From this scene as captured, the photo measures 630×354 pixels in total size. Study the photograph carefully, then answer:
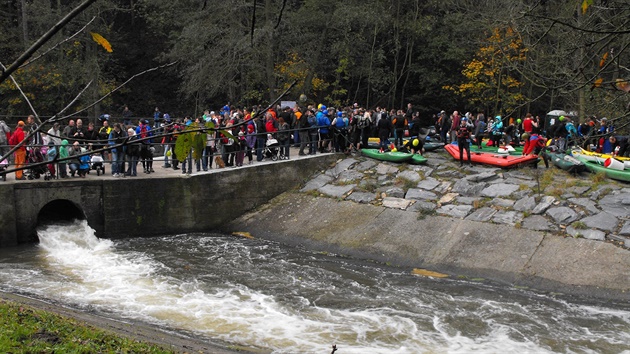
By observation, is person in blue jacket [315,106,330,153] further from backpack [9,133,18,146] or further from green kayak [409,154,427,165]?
backpack [9,133,18,146]

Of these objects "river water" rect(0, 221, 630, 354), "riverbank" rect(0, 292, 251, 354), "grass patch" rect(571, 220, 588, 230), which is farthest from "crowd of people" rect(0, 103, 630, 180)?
A: "riverbank" rect(0, 292, 251, 354)

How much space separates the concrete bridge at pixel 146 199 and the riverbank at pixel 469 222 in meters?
0.71

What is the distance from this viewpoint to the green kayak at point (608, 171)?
1892cm

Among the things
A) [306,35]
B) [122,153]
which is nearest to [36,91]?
[306,35]

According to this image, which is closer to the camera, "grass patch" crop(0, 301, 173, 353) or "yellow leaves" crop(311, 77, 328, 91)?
"grass patch" crop(0, 301, 173, 353)

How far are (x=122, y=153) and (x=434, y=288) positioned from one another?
10791 mm

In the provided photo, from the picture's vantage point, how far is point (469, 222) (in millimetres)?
18062

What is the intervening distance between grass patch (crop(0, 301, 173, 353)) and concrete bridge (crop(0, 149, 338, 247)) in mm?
9057

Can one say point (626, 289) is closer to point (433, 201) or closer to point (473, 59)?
point (433, 201)

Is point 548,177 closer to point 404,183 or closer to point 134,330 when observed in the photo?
point 404,183

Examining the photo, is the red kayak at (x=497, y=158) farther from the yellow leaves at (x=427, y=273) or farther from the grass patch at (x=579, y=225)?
the yellow leaves at (x=427, y=273)

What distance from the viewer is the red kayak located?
68.1 feet

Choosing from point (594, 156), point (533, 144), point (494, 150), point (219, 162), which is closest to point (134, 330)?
point (219, 162)

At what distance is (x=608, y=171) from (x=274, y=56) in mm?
19623
